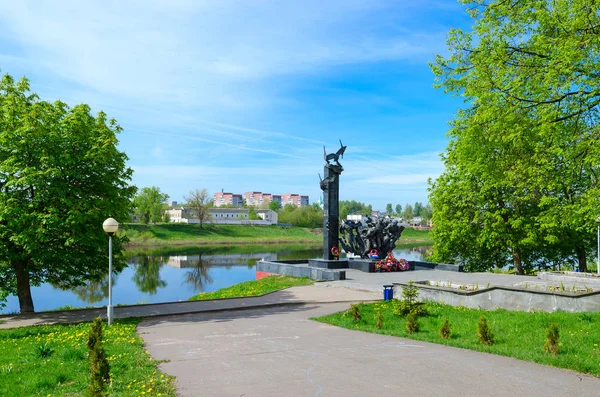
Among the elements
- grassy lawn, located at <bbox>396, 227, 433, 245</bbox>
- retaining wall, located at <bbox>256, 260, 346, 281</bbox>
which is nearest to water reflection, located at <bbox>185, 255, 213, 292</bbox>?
retaining wall, located at <bbox>256, 260, 346, 281</bbox>

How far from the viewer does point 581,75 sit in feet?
35.7

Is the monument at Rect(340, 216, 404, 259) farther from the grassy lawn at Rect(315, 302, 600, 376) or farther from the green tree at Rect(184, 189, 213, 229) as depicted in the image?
the green tree at Rect(184, 189, 213, 229)

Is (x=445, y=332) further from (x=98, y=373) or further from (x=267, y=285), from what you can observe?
(x=267, y=285)

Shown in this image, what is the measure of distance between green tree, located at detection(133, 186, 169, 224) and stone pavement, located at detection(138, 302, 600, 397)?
82153 millimetres

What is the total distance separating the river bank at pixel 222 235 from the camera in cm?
7645

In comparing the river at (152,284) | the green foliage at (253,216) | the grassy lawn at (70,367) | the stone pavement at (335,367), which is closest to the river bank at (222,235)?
the green foliage at (253,216)

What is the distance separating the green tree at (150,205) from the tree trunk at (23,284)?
246ft

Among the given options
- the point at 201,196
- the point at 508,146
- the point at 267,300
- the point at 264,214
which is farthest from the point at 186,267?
the point at 264,214

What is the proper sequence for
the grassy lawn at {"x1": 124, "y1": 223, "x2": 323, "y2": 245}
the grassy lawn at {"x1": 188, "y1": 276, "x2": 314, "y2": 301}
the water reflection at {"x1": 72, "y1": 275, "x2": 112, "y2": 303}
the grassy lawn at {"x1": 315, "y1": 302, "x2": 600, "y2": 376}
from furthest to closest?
the grassy lawn at {"x1": 124, "y1": 223, "x2": 323, "y2": 245}
the water reflection at {"x1": 72, "y1": 275, "x2": 112, "y2": 303}
the grassy lawn at {"x1": 188, "y1": 276, "x2": 314, "y2": 301}
the grassy lawn at {"x1": 315, "y1": 302, "x2": 600, "y2": 376}

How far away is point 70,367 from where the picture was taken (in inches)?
273

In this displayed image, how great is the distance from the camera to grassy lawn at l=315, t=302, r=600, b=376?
719 centimetres

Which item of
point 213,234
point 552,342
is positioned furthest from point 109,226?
point 213,234

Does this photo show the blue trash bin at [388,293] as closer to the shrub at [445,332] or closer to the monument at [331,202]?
the shrub at [445,332]

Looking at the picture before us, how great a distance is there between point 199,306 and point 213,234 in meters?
74.9
